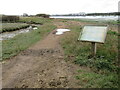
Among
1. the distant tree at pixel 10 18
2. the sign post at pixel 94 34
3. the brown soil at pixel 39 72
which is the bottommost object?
the brown soil at pixel 39 72

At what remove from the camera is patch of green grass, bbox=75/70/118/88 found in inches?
146

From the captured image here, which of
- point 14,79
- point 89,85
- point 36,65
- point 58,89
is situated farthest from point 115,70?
point 14,79

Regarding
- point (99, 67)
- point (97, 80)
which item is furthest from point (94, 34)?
point (97, 80)

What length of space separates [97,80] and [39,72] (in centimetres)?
189

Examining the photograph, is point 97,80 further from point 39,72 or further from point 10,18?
point 10,18

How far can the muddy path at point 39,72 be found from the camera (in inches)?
159

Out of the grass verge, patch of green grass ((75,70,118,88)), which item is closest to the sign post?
the grass verge

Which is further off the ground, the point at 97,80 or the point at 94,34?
the point at 94,34

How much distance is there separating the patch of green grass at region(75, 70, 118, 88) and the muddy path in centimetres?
21

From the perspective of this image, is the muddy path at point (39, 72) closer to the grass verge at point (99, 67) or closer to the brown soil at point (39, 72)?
the brown soil at point (39, 72)

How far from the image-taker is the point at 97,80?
3.95 meters

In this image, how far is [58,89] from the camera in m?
3.68

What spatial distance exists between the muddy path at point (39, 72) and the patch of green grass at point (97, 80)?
0.21 m

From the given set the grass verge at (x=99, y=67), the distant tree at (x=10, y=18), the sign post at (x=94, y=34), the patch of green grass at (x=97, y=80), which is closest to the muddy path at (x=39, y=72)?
the patch of green grass at (x=97, y=80)
